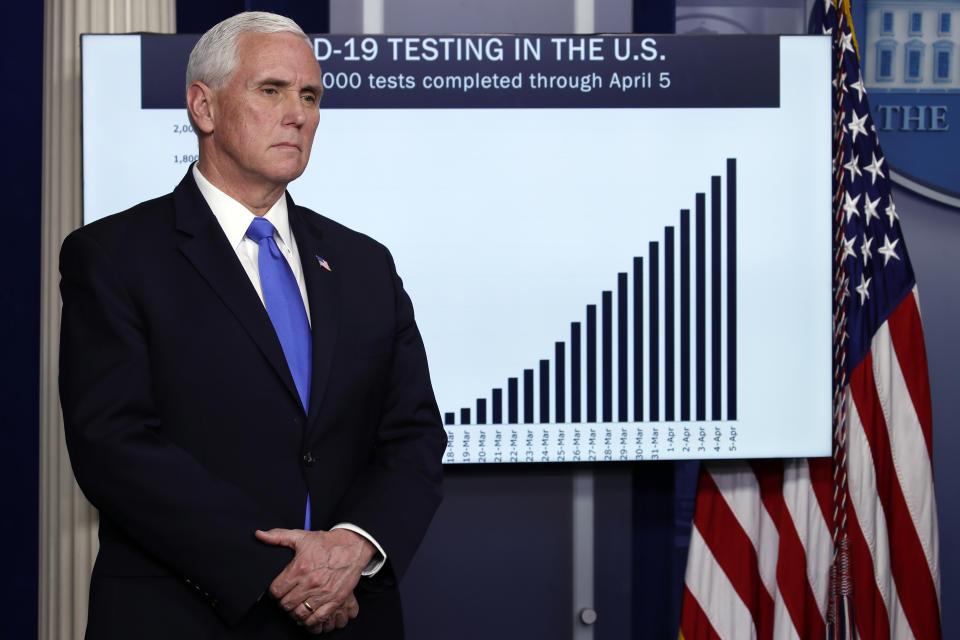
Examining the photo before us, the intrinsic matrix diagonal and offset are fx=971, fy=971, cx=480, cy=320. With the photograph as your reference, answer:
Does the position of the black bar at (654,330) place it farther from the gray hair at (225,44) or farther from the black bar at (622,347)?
the gray hair at (225,44)

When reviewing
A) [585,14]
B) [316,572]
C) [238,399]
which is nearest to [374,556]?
[316,572]

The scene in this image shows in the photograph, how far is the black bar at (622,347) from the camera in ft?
7.51

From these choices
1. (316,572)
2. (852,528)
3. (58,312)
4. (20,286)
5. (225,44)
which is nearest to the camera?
(316,572)

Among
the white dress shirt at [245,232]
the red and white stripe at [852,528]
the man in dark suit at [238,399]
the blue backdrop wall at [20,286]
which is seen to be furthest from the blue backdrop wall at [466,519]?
the white dress shirt at [245,232]

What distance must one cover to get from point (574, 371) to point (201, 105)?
1195 millimetres

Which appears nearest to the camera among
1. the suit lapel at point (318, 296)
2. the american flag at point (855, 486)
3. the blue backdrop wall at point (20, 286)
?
the suit lapel at point (318, 296)

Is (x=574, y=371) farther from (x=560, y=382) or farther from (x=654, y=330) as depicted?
(x=654, y=330)

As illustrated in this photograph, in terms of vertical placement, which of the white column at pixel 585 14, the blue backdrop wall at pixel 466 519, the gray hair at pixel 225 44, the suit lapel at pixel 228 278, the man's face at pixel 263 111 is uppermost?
the white column at pixel 585 14

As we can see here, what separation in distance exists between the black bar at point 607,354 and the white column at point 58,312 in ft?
3.96

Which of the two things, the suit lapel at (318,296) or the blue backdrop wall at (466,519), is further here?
the blue backdrop wall at (466,519)

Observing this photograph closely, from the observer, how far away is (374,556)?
1319 millimetres

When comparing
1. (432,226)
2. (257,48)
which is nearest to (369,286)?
(257,48)

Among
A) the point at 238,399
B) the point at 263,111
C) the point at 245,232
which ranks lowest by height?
the point at 238,399

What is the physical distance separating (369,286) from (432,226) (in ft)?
2.66
